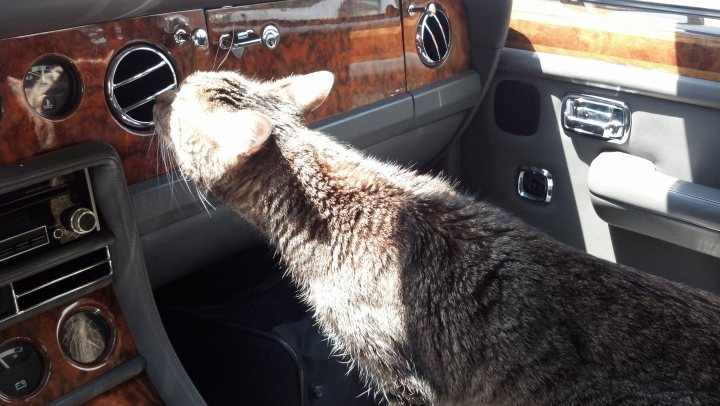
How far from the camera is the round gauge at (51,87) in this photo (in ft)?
6.14

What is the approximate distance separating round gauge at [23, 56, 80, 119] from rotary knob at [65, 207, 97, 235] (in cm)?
23

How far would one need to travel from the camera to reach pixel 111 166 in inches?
77.2

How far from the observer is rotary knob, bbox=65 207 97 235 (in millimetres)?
1952

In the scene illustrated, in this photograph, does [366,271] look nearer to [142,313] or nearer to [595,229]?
[142,313]

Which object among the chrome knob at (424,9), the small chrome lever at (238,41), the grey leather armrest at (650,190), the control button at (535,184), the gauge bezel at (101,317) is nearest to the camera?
the gauge bezel at (101,317)

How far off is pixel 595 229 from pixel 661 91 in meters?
0.60

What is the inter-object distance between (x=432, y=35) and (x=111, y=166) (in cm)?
147

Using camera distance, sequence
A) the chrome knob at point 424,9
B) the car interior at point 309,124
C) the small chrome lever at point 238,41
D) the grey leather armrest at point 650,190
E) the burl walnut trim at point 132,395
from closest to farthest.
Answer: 1. the car interior at point 309,124
2. the burl walnut trim at point 132,395
3. the small chrome lever at point 238,41
4. the grey leather armrest at point 650,190
5. the chrome knob at point 424,9

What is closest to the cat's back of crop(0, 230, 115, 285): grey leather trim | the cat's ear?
the cat's ear

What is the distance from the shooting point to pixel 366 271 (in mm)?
2154

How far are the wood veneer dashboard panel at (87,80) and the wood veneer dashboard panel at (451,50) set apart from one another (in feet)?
2.97

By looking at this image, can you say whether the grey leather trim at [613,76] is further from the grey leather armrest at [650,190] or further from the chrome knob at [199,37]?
the chrome knob at [199,37]

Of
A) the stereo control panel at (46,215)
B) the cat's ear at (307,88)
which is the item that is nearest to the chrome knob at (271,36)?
the cat's ear at (307,88)

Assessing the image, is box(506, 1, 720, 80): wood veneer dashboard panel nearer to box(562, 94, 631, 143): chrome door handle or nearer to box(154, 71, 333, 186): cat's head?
box(562, 94, 631, 143): chrome door handle
